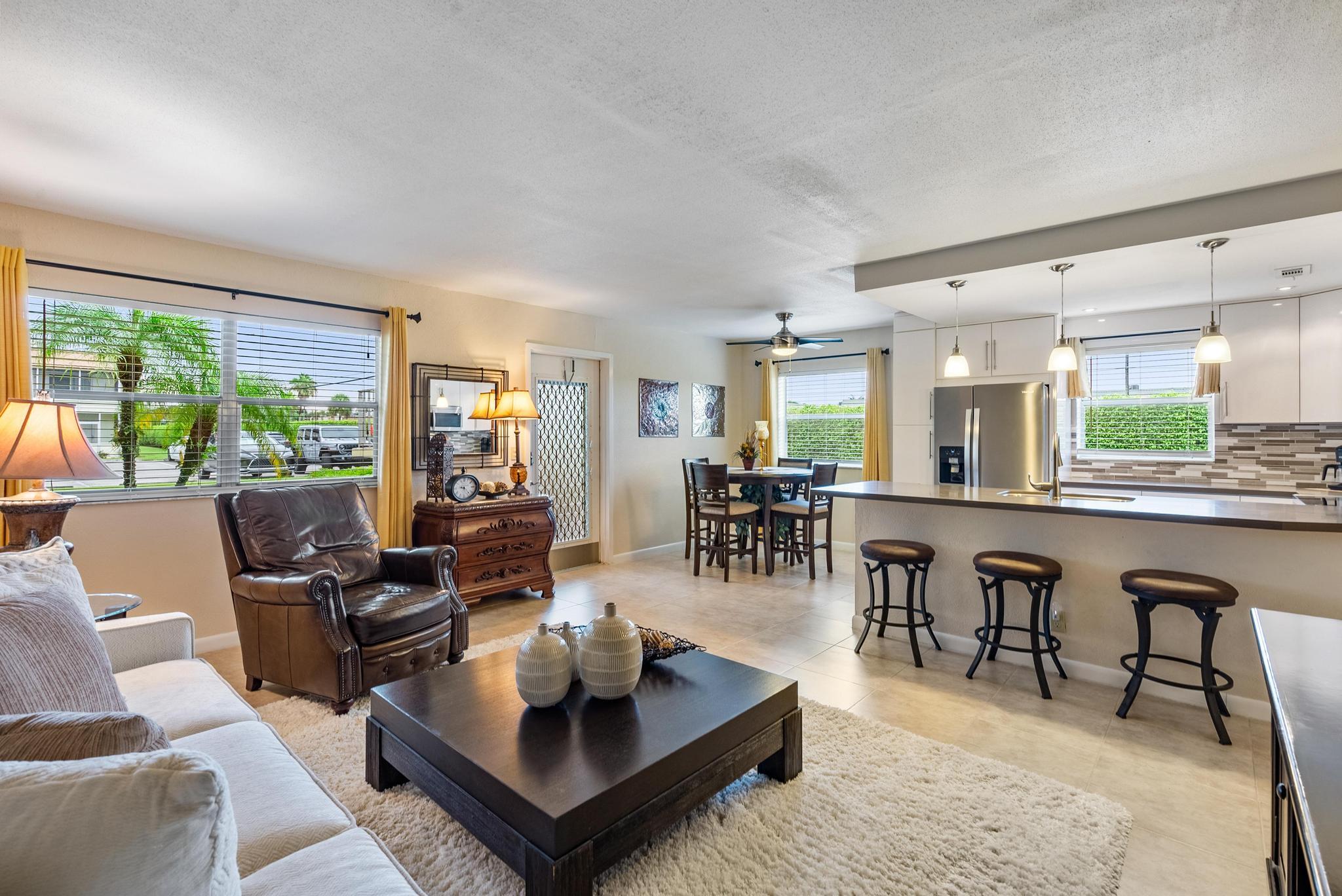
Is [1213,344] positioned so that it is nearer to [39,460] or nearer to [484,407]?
[484,407]

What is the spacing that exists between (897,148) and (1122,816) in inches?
98.2

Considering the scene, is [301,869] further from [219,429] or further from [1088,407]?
[1088,407]

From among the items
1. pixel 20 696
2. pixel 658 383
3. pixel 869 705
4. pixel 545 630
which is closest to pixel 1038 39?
pixel 545 630

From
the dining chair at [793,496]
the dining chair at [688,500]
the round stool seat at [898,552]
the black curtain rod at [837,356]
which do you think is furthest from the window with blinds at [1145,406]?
the dining chair at [688,500]

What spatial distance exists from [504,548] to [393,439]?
3.63 ft

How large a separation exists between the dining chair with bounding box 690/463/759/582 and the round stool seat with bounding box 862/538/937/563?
1.91 m

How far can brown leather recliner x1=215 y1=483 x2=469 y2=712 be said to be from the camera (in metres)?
2.78

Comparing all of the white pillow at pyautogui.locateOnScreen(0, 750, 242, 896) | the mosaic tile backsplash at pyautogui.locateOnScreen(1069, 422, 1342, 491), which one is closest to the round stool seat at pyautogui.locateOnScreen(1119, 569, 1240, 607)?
the mosaic tile backsplash at pyautogui.locateOnScreen(1069, 422, 1342, 491)

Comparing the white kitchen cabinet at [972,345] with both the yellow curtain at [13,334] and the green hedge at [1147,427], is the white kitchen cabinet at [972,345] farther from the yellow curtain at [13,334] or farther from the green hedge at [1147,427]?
the yellow curtain at [13,334]

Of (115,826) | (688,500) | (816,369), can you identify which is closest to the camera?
(115,826)

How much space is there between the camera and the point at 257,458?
396 centimetres

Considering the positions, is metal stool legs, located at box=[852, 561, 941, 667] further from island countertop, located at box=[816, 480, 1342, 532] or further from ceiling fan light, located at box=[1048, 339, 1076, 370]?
ceiling fan light, located at box=[1048, 339, 1076, 370]

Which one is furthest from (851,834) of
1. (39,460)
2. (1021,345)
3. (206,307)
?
(1021,345)

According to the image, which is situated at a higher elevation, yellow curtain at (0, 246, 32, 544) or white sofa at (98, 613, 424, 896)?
yellow curtain at (0, 246, 32, 544)
